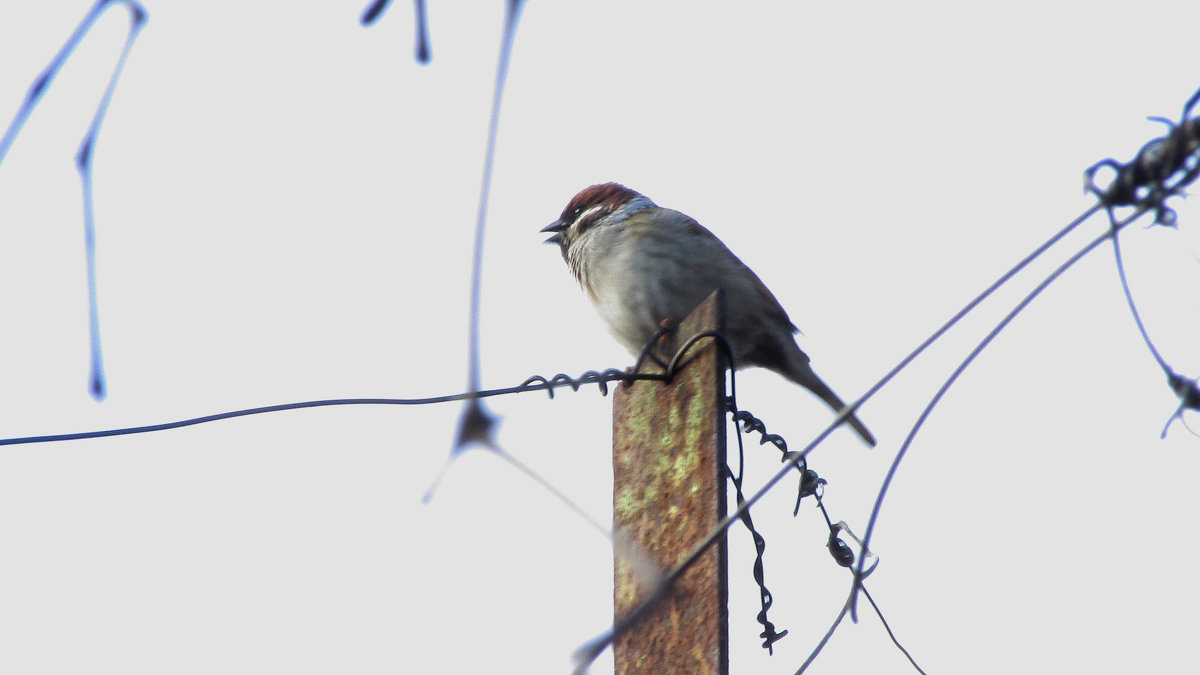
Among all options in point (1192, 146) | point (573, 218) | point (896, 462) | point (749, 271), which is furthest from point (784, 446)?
point (573, 218)

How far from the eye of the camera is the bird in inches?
180

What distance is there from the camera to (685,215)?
5.05m

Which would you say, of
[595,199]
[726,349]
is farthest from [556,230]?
[726,349]

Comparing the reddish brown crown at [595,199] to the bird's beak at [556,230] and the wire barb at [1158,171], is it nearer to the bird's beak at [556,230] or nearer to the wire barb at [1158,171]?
the bird's beak at [556,230]

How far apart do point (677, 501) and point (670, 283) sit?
2188mm

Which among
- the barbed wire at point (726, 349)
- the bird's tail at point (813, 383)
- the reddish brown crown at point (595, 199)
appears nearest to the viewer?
the barbed wire at point (726, 349)

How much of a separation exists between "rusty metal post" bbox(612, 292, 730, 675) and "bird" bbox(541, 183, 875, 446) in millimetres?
1757

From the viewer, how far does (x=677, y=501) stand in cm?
247

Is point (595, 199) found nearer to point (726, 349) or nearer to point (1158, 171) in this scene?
point (726, 349)

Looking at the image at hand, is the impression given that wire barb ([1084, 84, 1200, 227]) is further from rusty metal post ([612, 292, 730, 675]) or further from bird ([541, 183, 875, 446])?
bird ([541, 183, 875, 446])

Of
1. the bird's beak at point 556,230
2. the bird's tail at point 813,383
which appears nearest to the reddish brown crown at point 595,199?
the bird's beak at point 556,230

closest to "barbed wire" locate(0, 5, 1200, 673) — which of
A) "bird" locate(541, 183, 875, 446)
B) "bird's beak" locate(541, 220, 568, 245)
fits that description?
"bird" locate(541, 183, 875, 446)

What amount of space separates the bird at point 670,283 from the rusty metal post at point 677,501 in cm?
176

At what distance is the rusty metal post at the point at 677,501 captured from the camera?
2293 millimetres
